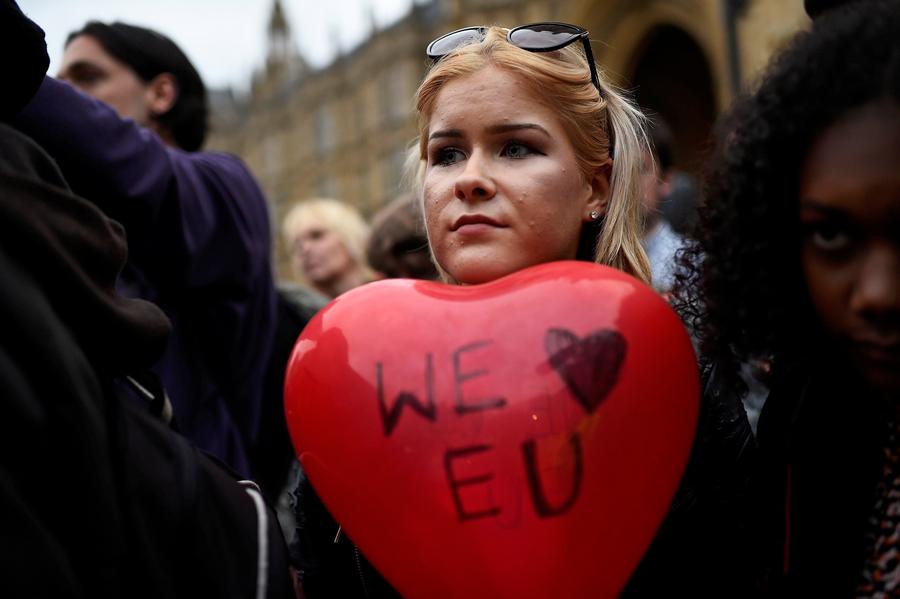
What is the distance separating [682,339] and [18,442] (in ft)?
3.05

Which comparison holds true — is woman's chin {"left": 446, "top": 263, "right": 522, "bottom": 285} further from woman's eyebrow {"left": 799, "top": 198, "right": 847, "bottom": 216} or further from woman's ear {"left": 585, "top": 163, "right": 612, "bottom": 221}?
woman's eyebrow {"left": 799, "top": 198, "right": 847, "bottom": 216}

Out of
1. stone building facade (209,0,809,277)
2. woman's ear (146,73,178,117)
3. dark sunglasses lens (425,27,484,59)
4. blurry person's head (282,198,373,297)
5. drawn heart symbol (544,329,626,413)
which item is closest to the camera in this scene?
drawn heart symbol (544,329,626,413)

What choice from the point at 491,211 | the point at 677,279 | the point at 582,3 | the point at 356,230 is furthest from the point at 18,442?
the point at 582,3

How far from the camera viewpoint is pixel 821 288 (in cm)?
118

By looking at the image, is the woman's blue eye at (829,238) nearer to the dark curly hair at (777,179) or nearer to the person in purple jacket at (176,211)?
the dark curly hair at (777,179)

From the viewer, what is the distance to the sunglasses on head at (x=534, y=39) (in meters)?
1.67

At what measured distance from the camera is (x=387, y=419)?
1247 mm

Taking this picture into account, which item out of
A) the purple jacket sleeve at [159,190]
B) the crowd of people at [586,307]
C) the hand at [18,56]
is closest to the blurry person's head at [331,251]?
the purple jacket sleeve at [159,190]

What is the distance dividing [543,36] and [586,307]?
26.5 inches

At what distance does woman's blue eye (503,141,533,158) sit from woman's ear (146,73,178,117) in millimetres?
1701

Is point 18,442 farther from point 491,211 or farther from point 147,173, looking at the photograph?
point 147,173

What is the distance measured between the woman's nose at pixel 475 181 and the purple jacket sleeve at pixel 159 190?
1020 millimetres

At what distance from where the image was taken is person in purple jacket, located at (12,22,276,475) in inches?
82.4

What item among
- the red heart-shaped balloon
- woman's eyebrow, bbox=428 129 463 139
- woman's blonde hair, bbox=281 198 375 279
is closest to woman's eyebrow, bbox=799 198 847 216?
the red heart-shaped balloon
